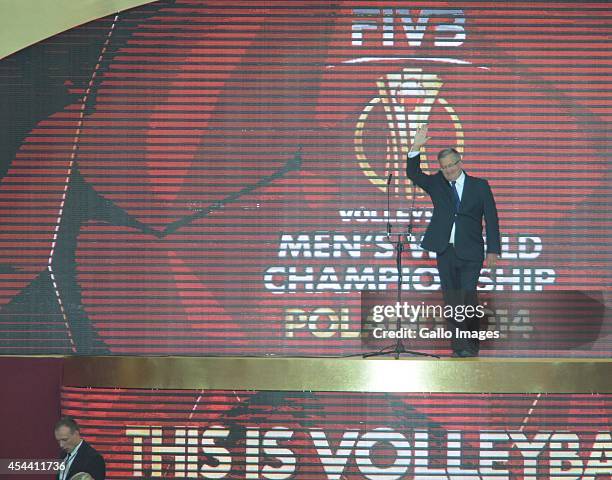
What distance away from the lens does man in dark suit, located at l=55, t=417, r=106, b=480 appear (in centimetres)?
526

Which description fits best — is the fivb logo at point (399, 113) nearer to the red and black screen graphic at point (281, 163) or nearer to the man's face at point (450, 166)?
the red and black screen graphic at point (281, 163)

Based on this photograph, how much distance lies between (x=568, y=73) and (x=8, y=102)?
3573 mm

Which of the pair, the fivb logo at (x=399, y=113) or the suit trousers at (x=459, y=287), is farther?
the fivb logo at (x=399, y=113)

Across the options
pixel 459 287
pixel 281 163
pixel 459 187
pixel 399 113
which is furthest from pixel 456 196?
pixel 281 163

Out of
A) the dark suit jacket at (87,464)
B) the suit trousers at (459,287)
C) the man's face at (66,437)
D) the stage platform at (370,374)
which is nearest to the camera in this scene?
the dark suit jacket at (87,464)

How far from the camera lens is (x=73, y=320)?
6.77 metres

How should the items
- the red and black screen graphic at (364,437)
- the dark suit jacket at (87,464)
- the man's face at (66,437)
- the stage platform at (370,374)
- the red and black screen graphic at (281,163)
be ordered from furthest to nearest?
the red and black screen graphic at (281,163) → the red and black screen graphic at (364,437) → the stage platform at (370,374) → the man's face at (66,437) → the dark suit jacket at (87,464)

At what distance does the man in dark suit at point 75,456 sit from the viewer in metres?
5.26

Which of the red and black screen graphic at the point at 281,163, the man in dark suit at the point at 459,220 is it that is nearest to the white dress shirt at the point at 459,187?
the man in dark suit at the point at 459,220

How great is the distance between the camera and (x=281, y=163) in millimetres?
6781

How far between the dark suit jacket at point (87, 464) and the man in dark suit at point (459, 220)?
217 cm

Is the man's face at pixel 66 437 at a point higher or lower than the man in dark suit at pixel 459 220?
lower

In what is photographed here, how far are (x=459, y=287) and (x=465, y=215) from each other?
443mm

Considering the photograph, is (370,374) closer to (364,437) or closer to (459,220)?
(364,437)
